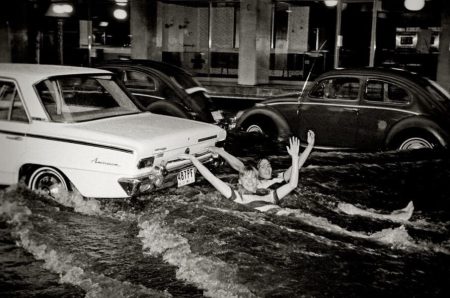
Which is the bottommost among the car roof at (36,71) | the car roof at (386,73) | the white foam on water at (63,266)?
the white foam on water at (63,266)

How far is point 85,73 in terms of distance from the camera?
7102 mm

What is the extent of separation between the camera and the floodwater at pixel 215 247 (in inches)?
191

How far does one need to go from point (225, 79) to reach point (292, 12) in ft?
11.1

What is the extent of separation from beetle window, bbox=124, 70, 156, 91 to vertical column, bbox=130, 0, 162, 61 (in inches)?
386

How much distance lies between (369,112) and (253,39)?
9.72 meters

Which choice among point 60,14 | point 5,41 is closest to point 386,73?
point 60,14

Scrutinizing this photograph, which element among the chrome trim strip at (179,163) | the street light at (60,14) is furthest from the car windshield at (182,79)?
the street light at (60,14)

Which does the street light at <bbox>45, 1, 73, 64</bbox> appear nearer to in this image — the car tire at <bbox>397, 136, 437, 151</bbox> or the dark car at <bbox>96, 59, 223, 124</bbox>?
the dark car at <bbox>96, 59, 223, 124</bbox>

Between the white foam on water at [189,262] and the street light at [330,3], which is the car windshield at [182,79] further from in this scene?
the street light at [330,3]

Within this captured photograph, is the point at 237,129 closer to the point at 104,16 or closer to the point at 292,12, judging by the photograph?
the point at 292,12

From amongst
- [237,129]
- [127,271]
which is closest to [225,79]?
[237,129]

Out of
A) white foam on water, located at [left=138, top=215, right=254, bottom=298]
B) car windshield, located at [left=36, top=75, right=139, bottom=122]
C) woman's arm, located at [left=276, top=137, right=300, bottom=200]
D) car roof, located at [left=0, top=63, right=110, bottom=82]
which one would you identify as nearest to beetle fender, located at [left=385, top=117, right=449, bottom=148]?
woman's arm, located at [left=276, top=137, right=300, bottom=200]

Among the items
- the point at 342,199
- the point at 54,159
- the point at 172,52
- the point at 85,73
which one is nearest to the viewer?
the point at 54,159

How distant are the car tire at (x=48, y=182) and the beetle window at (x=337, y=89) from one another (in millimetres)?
5532
